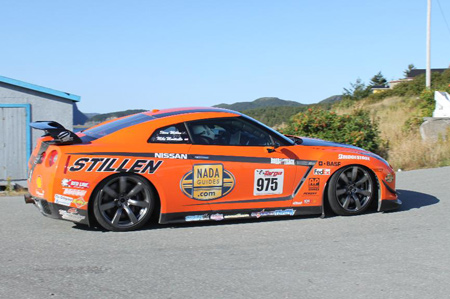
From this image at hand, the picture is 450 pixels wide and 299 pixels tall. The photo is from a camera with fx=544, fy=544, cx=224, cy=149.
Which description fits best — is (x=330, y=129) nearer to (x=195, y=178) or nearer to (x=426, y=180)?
(x=426, y=180)

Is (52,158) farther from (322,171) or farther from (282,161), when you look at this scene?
(322,171)

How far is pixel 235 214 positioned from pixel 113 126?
185 cm

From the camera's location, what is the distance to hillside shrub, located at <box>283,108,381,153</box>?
13766 millimetres

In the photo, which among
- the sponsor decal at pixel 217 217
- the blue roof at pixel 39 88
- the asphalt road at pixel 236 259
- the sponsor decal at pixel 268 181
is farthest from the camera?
the blue roof at pixel 39 88

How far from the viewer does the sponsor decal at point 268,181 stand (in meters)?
6.64

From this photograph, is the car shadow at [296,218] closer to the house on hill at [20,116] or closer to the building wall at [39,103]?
the house on hill at [20,116]

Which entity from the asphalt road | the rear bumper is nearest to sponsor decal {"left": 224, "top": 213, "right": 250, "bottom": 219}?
the asphalt road

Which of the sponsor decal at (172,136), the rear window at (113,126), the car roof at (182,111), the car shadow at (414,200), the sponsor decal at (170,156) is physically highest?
the car roof at (182,111)

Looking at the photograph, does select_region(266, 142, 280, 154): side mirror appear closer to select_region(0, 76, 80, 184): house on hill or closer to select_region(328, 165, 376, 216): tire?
select_region(328, 165, 376, 216): tire

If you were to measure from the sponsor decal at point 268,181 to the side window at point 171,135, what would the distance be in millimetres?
970

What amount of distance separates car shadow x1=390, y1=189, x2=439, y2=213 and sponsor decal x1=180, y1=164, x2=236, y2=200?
2.55 meters

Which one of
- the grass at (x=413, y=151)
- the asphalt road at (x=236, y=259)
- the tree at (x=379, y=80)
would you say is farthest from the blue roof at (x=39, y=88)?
the tree at (x=379, y=80)

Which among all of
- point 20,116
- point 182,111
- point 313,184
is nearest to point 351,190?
point 313,184

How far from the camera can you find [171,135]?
6.45m
